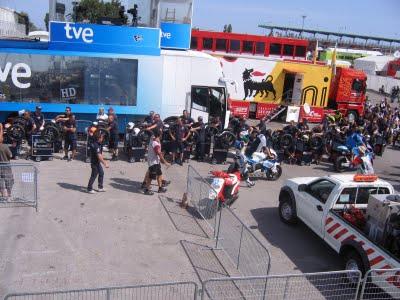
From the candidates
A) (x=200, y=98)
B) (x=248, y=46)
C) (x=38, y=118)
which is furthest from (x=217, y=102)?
(x=248, y=46)

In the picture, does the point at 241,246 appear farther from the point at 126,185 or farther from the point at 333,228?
the point at 126,185

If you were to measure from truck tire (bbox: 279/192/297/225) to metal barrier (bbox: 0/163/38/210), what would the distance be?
18.6 ft

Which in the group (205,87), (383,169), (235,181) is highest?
(205,87)

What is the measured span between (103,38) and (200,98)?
13.8 ft

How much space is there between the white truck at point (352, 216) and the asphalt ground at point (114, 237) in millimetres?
622

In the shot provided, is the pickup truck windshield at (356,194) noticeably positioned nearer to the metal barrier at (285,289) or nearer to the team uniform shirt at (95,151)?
the metal barrier at (285,289)

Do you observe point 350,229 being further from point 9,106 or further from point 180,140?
point 9,106

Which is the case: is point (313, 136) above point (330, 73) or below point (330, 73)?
below

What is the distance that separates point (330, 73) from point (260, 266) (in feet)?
68.6

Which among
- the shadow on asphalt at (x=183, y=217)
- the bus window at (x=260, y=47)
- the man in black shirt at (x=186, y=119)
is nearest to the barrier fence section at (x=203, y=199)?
the shadow on asphalt at (x=183, y=217)

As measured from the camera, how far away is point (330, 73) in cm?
2638

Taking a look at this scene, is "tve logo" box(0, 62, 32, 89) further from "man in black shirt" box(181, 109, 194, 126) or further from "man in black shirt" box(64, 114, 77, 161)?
"man in black shirt" box(181, 109, 194, 126)

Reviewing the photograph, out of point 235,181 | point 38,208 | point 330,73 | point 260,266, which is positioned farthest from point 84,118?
point 330,73

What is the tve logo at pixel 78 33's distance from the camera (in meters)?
16.2
